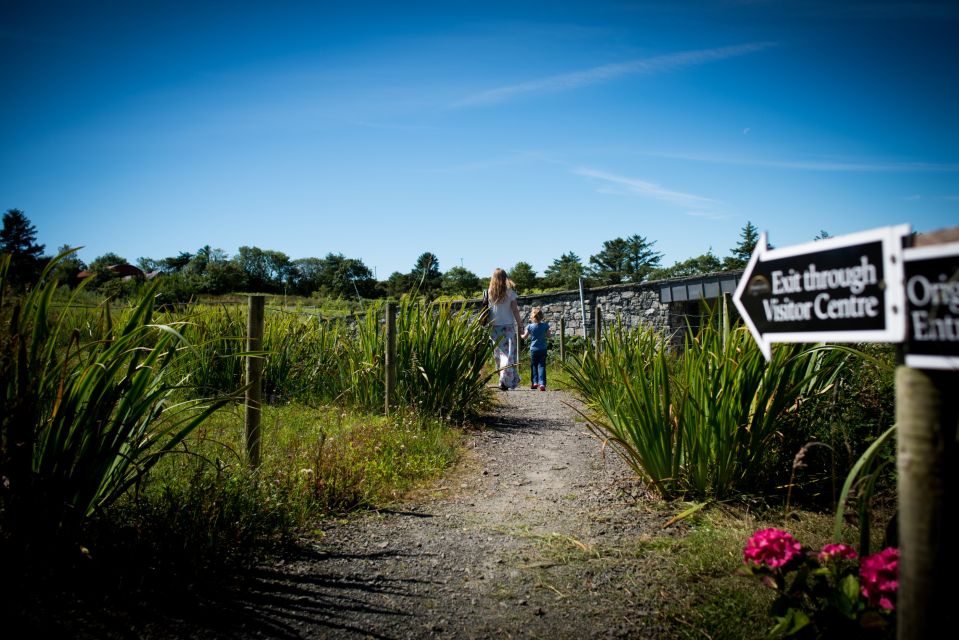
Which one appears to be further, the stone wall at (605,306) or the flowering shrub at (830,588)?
the stone wall at (605,306)

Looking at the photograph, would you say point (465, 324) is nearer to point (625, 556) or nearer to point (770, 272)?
point (625, 556)

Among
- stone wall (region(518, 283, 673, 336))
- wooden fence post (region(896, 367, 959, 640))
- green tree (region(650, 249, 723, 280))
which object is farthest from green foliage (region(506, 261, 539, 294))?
wooden fence post (region(896, 367, 959, 640))

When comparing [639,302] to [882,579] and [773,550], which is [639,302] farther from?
[882,579]

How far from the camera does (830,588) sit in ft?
5.34

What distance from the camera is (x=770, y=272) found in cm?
146

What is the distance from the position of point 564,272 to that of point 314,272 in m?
35.8

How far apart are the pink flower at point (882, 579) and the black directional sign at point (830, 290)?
25.6 inches

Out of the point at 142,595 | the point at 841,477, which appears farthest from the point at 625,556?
the point at 142,595

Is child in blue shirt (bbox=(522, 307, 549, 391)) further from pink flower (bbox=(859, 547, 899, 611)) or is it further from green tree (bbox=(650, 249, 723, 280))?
green tree (bbox=(650, 249, 723, 280))

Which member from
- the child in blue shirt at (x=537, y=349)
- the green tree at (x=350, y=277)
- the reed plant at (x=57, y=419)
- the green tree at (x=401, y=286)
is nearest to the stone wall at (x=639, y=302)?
the green tree at (x=401, y=286)

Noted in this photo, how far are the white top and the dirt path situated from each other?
3.94 metres

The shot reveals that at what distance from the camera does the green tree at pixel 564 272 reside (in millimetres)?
50375

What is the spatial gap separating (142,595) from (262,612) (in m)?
0.45

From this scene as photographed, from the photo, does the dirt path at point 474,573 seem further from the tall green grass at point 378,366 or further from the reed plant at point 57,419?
the tall green grass at point 378,366
